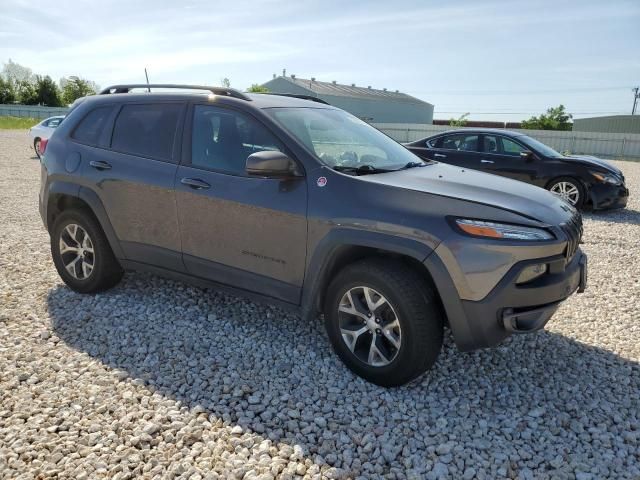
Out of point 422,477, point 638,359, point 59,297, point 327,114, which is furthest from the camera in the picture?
point 59,297

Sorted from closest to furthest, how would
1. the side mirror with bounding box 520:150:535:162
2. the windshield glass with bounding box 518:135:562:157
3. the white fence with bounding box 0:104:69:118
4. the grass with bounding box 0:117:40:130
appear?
1. the side mirror with bounding box 520:150:535:162
2. the windshield glass with bounding box 518:135:562:157
3. the grass with bounding box 0:117:40:130
4. the white fence with bounding box 0:104:69:118

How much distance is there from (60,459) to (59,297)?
2404mm

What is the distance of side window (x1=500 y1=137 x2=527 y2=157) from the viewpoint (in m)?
9.58

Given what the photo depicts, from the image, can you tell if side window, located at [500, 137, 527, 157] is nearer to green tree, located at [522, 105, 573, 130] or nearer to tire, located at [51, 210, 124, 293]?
tire, located at [51, 210, 124, 293]

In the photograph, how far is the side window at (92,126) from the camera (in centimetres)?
449


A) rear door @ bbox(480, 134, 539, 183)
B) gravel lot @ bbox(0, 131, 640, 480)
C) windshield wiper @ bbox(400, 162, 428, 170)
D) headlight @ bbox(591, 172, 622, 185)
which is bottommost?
gravel lot @ bbox(0, 131, 640, 480)

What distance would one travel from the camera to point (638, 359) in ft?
12.3

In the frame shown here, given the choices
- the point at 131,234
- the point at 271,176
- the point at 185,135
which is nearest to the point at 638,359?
the point at 271,176

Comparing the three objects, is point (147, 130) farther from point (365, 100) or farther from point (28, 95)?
point (28, 95)

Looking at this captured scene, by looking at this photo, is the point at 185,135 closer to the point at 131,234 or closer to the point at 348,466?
the point at 131,234

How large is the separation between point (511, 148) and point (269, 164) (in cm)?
764

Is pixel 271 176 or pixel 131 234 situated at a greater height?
pixel 271 176

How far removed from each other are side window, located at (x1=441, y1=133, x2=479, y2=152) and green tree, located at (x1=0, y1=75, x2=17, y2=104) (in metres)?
68.2

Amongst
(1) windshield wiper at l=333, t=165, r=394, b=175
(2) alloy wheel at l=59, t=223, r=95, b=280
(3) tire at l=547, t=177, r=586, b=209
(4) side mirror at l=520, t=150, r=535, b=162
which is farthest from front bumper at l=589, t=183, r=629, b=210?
(2) alloy wheel at l=59, t=223, r=95, b=280
